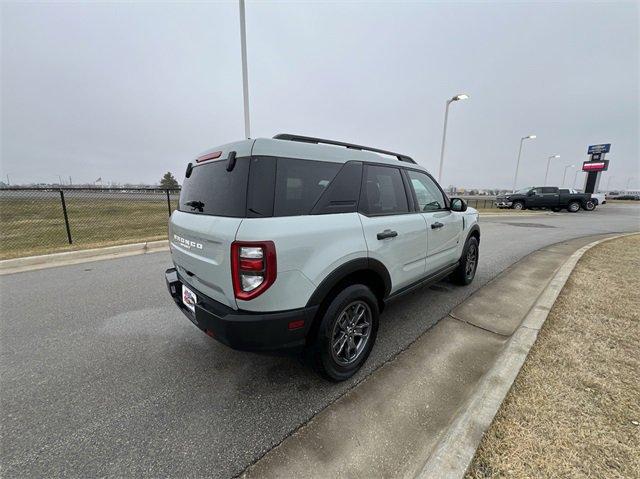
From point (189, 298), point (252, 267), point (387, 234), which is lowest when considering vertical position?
point (189, 298)

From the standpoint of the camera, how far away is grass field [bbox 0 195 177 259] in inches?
272

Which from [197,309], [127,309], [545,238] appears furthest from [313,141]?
[545,238]

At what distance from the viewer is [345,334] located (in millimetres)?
2436

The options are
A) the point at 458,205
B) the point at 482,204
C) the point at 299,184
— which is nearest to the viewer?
the point at 299,184

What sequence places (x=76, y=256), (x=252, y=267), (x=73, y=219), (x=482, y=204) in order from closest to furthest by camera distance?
(x=252, y=267), (x=76, y=256), (x=73, y=219), (x=482, y=204)

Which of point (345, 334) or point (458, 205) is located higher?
point (458, 205)

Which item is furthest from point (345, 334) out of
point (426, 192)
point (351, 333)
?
point (426, 192)

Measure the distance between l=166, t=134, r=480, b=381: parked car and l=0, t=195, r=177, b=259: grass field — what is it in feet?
20.5

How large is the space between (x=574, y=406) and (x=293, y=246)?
7.51ft

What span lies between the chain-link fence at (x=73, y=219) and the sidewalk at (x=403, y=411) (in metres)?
7.25

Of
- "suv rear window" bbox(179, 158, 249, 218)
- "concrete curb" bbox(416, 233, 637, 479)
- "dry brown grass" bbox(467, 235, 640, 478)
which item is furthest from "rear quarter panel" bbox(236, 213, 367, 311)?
"dry brown grass" bbox(467, 235, 640, 478)

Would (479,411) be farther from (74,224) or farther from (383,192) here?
(74,224)

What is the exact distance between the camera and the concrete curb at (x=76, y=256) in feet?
17.3

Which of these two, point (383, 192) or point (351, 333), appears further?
point (383, 192)
